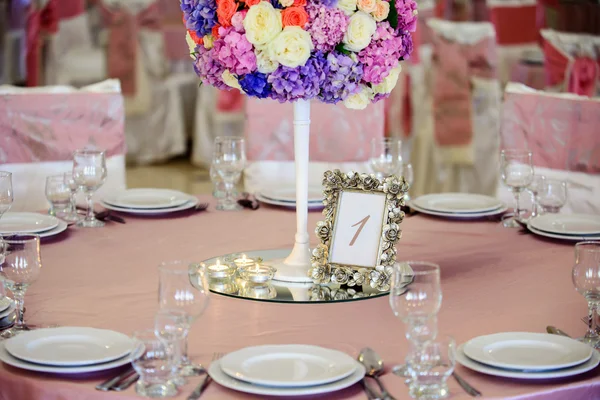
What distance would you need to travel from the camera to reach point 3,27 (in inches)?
274

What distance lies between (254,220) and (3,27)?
502 cm

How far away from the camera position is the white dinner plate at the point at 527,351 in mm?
1490

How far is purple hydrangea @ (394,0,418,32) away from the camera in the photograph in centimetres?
190

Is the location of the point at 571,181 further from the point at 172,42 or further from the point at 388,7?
the point at 172,42

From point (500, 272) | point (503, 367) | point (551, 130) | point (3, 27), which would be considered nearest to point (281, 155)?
point (551, 130)

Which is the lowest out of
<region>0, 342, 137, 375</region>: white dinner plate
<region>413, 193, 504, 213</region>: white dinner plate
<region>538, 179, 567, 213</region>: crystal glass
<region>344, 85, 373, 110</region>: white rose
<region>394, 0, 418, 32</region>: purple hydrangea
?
<region>0, 342, 137, 375</region>: white dinner plate

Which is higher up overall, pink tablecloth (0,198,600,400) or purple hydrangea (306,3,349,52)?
purple hydrangea (306,3,349,52)

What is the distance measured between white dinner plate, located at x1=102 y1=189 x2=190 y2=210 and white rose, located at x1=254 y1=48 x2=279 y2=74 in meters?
0.84

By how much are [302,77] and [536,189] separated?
0.98 meters

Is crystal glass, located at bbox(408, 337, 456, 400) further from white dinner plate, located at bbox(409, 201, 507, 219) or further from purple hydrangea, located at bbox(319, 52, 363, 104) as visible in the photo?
white dinner plate, located at bbox(409, 201, 507, 219)

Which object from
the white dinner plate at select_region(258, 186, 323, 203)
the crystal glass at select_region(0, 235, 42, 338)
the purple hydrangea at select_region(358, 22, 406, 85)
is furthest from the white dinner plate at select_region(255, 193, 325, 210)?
the crystal glass at select_region(0, 235, 42, 338)

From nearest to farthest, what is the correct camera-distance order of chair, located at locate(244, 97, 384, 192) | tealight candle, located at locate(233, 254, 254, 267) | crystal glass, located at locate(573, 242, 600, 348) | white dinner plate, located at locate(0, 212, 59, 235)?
1. crystal glass, located at locate(573, 242, 600, 348)
2. tealight candle, located at locate(233, 254, 254, 267)
3. white dinner plate, located at locate(0, 212, 59, 235)
4. chair, located at locate(244, 97, 384, 192)

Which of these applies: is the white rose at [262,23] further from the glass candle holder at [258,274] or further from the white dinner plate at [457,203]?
the white dinner plate at [457,203]

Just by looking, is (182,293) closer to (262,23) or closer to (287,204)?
(262,23)
